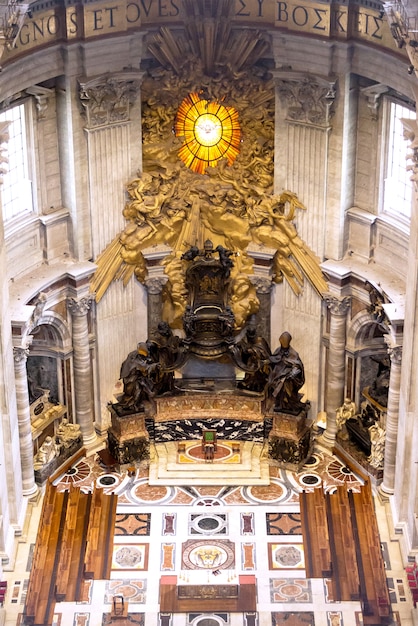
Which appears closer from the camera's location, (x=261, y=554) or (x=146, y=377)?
(x=261, y=554)

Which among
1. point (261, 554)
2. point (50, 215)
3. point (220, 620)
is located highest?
point (50, 215)

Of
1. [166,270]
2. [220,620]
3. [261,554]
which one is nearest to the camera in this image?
[220,620]

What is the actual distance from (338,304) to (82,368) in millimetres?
6742

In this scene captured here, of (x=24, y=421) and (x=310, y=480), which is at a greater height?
(x=24, y=421)

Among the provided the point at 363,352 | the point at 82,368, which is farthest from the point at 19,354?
the point at 363,352

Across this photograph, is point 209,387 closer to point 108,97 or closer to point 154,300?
point 154,300

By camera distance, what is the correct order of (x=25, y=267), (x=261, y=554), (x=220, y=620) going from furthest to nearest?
(x=25, y=267)
(x=261, y=554)
(x=220, y=620)

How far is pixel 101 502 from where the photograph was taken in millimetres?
32781

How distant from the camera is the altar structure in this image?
33.8m

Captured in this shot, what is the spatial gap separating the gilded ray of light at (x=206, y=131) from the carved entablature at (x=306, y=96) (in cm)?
161

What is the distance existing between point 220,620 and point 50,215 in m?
10.9

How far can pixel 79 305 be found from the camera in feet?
111

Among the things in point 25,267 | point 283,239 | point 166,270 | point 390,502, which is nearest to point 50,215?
point 25,267

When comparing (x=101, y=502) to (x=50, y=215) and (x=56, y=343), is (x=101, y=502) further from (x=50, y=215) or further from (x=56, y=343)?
(x=50, y=215)
